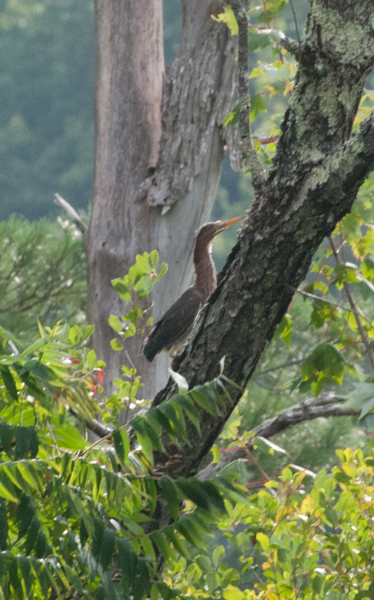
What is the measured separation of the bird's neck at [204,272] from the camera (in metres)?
2.17

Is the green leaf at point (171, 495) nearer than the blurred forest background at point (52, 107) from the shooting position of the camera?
Yes

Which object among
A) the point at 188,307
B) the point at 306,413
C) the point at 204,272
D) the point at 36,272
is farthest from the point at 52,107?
the point at 306,413

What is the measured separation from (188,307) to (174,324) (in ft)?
0.23

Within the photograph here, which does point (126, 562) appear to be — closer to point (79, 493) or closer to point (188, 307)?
point (79, 493)

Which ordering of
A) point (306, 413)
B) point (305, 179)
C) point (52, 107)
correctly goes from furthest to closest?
point (52, 107) → point (306, 413) → point (305, 179)

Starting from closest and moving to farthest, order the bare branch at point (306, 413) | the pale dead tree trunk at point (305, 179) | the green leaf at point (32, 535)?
the green leaf at point (32, 535), the pale dead tree trunk at point (305, 179), the bare branch at point (306, 413)

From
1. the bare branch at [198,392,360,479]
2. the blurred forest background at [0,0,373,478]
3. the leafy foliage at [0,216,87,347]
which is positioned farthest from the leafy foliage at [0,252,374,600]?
the blurred forest background at [0,0,373,478]

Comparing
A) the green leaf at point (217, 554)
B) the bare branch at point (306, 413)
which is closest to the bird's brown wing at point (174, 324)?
the bare branch at point (306, 413)

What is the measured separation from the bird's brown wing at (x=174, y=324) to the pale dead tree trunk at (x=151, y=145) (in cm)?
9

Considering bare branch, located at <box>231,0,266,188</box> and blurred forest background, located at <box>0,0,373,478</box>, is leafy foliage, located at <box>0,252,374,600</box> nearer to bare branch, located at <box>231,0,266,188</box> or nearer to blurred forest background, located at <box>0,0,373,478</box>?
bare branch, located at <box>231,0,266,188</box>

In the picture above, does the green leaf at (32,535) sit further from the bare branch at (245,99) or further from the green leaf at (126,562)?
the bare branch at (245,99)

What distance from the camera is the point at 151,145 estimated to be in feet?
7.29

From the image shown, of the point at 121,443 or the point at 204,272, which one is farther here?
the point at 204,272

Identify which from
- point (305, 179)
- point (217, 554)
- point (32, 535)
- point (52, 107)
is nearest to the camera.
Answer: point (32, 535)
